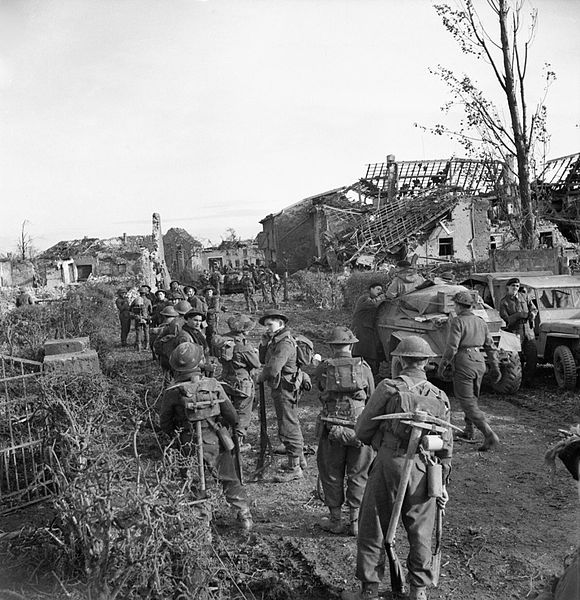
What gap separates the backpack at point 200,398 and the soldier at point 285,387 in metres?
1.51

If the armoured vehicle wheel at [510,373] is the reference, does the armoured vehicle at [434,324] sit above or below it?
above

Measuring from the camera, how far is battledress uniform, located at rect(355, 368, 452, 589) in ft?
14.0

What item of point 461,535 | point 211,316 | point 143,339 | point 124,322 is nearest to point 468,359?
point 461,535

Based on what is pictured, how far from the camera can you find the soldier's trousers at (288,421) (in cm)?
688

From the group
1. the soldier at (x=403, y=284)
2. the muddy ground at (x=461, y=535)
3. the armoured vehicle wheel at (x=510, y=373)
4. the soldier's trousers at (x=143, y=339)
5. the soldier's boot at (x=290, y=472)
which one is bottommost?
the muddy ground at (x=461, y=535)

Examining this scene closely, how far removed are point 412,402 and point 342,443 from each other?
1208mm

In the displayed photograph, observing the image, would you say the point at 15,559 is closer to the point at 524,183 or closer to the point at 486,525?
the point at 486,525

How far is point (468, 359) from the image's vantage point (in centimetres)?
743

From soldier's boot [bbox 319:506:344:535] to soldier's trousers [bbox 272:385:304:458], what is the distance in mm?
1432

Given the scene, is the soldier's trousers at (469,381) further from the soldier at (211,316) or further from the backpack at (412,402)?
the soldier at (211,316)

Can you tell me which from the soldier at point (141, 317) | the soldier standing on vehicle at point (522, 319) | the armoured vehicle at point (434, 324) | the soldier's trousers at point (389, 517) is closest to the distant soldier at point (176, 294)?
the soldier at point (141, 317)

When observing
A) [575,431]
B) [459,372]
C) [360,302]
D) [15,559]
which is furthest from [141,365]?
[575,431]

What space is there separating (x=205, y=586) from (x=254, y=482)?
10.3 ft

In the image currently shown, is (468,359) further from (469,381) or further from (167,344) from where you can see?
(167,344)
